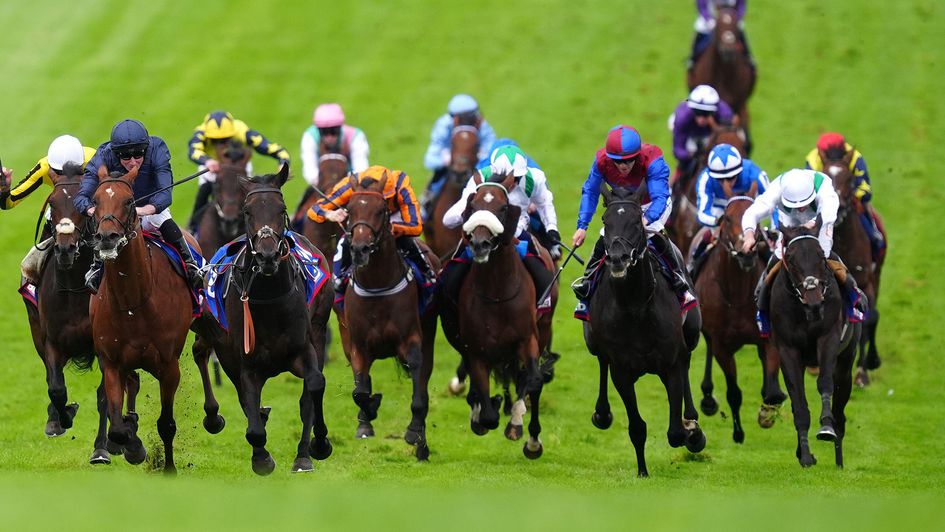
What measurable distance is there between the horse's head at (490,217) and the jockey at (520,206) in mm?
165

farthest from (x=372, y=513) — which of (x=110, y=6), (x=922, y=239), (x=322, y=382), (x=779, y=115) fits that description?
Answer: (x=110, y=6)

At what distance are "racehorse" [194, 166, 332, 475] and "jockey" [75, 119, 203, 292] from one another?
19.3 inches

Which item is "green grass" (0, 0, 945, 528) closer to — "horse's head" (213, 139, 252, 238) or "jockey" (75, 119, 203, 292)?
"jockey" (75, 119, 203, 292)

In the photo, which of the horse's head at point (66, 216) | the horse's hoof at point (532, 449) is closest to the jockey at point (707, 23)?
the horse's hoof at point (532, 449)

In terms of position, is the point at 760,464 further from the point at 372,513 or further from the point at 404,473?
the point at 372,513

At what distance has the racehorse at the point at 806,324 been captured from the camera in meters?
13.2

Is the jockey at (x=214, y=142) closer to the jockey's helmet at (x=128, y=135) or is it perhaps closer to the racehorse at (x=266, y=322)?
the racehorse at (x=266, y=322)

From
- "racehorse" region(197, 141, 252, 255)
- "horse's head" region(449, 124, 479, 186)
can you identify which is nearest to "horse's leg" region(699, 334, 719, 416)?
"horse's head" region(449, 124, 479, 186)

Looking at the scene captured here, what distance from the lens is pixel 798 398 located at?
13406mm

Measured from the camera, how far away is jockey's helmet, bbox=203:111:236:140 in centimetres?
1764

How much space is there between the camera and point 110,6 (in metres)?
33.5

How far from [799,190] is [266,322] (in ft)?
14.5

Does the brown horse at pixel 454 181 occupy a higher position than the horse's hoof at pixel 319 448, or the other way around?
the brown horse at pixel 454 181

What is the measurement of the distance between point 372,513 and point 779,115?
20.1 meters
